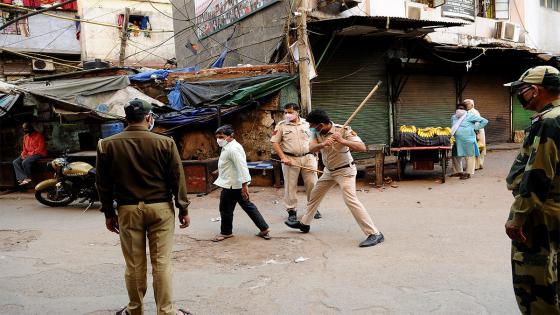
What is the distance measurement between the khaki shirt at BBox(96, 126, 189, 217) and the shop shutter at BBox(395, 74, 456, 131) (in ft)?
36.2

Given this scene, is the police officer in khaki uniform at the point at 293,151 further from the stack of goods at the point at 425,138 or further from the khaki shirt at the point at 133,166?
the khaki shirt at the point at 133,166

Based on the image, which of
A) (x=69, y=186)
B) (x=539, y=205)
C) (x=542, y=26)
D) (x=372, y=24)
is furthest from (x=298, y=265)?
(x=542, y=26)

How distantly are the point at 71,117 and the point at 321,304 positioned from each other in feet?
29.5

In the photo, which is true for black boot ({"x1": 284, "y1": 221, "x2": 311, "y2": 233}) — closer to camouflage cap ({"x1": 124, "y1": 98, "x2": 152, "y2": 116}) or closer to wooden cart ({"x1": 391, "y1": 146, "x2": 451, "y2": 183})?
camouflage cap ({"x1": 124, "y1": 98, "x2": 152, "y2": 116})

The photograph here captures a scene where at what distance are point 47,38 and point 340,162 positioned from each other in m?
21.4

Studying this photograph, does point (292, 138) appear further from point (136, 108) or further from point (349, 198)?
point (136, 108)

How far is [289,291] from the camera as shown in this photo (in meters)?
4.24

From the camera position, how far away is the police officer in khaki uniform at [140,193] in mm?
3393

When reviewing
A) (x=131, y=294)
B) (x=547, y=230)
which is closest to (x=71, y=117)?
(x=131, y=294)

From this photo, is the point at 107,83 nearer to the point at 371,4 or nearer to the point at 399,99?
the point at 371,4

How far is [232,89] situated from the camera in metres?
10.6

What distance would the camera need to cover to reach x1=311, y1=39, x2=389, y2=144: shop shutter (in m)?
11.9

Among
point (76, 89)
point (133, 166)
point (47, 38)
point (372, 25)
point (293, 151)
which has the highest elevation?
point (47, 38)

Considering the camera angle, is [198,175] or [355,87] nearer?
[198,175]
